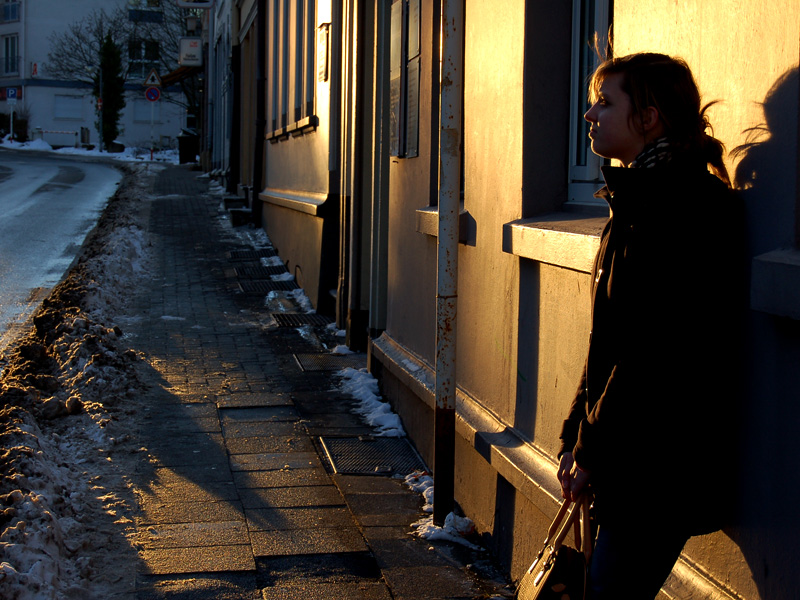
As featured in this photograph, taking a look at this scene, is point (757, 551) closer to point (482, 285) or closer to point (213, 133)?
point (482, 285)

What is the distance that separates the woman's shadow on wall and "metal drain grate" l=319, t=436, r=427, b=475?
121 inches

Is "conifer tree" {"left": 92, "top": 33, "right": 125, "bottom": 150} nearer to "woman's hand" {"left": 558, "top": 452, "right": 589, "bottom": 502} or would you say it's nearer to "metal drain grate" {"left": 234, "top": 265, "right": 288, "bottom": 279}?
"metal drain grate" {"left": 234, "top": 265, "right": 288, "bottom": 279}

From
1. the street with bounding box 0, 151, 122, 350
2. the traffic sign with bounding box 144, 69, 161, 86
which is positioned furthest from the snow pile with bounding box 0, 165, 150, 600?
the traffic sign with bounding box 144, 69, 161, 86

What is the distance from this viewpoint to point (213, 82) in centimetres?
2869

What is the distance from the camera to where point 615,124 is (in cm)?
237

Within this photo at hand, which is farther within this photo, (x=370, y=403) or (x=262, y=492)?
(x=370, y=403)

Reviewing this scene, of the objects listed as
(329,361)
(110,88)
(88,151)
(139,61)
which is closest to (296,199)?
(329,361)

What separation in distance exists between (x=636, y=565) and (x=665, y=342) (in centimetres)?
52

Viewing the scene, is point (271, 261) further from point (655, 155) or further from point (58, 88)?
point (58, 88)

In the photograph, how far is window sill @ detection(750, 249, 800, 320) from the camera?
2133 mm

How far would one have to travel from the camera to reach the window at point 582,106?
3879 millimetres

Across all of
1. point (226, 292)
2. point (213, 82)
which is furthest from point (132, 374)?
point (213, 82)

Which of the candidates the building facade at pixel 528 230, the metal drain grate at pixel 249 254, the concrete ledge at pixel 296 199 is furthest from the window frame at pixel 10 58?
the building facade at pixel 528 230

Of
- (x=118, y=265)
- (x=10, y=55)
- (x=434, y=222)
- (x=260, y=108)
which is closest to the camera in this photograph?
(x=434, y=222)
